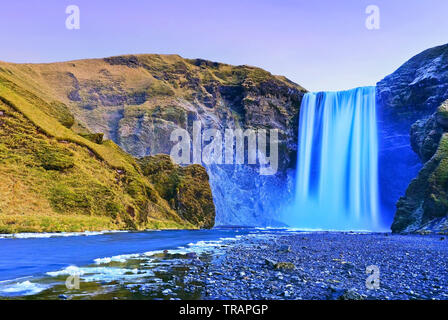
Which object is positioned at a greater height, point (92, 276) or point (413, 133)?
point (413, 133)

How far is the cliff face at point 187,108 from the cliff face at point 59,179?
1379 inches

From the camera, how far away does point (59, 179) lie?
35.9 meters

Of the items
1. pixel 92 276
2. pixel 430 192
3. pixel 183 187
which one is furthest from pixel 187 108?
pixel 92 276

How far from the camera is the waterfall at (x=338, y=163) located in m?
79.5

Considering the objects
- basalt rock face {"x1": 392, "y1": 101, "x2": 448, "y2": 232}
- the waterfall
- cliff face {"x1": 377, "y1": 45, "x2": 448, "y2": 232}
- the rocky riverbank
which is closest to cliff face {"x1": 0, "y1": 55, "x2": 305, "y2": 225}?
the waterfall

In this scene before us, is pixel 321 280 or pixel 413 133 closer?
pixel 321 280

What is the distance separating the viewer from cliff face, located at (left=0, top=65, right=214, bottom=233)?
98.9ft

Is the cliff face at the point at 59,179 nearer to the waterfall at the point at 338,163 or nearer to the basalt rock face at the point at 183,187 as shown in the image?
the basalt rock face at the point at 183,187

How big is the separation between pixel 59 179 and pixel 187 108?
200 ft

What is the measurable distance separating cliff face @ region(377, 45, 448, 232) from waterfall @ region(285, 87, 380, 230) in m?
3.84

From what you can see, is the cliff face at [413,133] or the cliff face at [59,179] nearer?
the cliff face at [59,179]

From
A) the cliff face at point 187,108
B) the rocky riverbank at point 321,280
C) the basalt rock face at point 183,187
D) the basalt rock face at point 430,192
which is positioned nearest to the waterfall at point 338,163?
the cliff face at point 187,108

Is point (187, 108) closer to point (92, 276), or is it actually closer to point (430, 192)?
point (430, 192)
